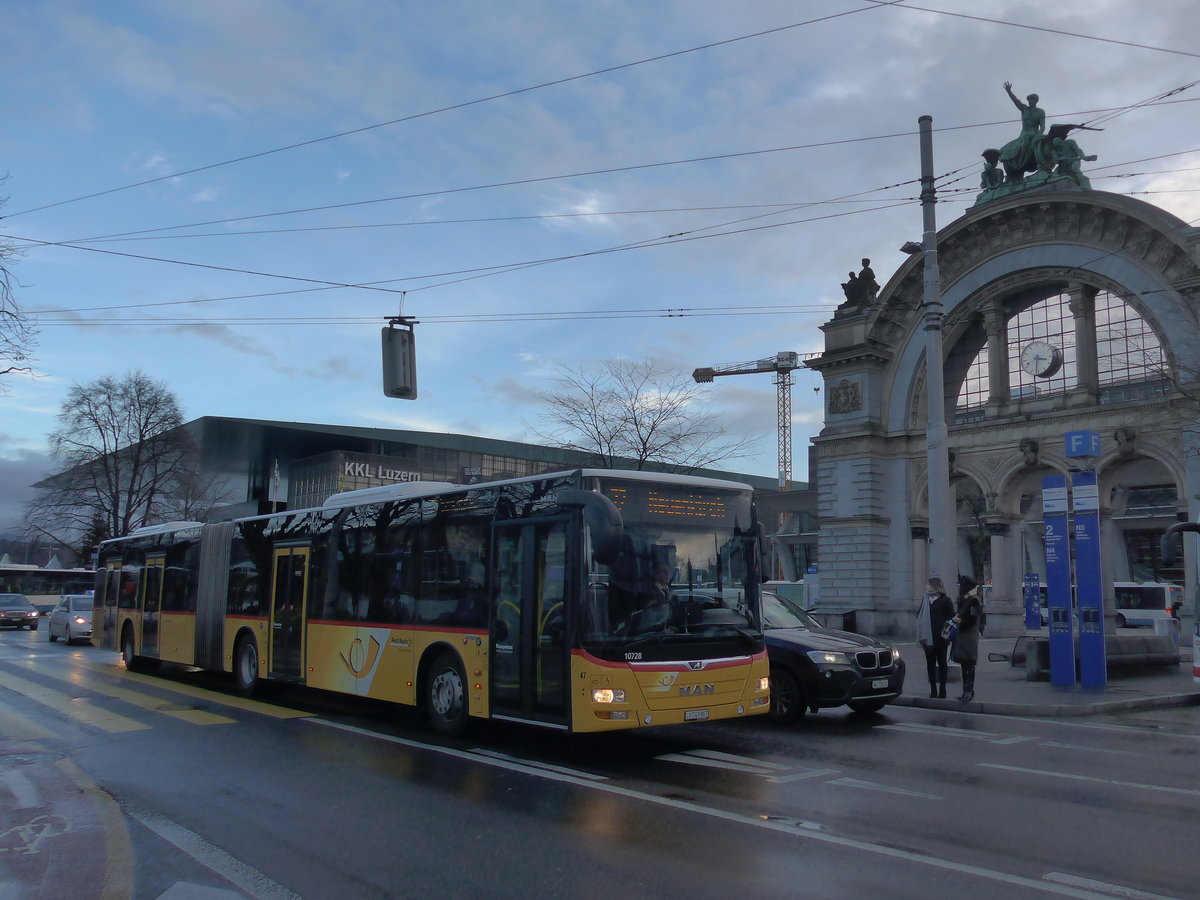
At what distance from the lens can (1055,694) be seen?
15.6m

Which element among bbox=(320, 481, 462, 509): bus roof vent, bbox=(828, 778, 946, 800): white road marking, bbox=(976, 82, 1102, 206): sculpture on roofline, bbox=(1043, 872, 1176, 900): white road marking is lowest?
bbox=(828, 778, 946, 800): white road marking

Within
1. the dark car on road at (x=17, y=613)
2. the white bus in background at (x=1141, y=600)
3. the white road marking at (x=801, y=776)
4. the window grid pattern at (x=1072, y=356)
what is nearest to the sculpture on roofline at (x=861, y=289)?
the window grid pattern at (x=1072, y=356)

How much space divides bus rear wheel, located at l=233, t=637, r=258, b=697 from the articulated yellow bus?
4.53 feet

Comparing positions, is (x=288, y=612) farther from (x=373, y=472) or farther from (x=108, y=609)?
(x=373, y=472)

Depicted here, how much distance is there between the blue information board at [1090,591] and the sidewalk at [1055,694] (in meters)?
0.36

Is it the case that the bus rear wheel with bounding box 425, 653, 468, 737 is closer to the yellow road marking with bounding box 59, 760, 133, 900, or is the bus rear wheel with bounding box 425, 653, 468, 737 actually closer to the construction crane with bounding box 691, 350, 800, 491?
the yellow road marking with bounding box 59, 760, 133, 900

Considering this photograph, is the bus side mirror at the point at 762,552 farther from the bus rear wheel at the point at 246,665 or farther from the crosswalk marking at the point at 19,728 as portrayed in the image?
the bus rear wheel at the point at 246,665

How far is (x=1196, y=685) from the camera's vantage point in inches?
672

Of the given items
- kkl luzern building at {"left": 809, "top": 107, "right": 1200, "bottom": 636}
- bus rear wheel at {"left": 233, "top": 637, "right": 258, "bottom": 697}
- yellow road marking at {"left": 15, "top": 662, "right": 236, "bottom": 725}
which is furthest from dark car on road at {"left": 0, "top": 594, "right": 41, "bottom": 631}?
kkl luzern building at {"left": 809, "top": 107, "right": 1200, "bottom": 636}

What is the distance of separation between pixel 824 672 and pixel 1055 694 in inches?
212

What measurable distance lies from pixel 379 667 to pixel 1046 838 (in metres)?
8.17

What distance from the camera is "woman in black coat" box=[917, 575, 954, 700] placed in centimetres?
1500

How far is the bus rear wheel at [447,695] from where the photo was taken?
11.1 meters

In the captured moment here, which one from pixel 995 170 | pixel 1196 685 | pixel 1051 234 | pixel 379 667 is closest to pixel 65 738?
pixel 379 667
